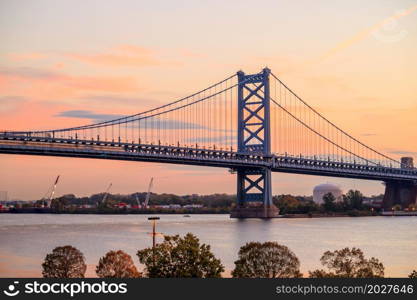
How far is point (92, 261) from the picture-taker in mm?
36531

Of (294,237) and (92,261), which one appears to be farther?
(294,237)

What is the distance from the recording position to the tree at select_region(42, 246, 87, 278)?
91.7 feet

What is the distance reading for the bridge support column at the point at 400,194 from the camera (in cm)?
11119

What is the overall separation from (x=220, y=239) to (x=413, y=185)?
6406 cm

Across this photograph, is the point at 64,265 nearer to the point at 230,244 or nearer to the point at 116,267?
the point at 116,267

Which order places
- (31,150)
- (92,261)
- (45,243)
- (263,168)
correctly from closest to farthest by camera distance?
(92,261), (45,243), (31,150), (263,168)

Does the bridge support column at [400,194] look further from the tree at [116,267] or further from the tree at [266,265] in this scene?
the tree at [116,267]

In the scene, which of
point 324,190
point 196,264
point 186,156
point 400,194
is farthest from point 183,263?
point 324,190

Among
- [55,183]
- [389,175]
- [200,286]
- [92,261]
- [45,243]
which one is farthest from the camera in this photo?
[55,183]

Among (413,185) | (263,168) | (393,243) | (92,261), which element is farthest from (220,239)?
(413,185)

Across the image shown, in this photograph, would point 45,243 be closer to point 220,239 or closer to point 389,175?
point 220,239

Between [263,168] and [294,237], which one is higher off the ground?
[263,168]

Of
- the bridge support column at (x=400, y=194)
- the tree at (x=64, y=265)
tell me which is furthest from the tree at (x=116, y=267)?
the bridge support column at (x=400, y=194)

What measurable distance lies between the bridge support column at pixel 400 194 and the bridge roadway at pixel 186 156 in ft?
42.3
